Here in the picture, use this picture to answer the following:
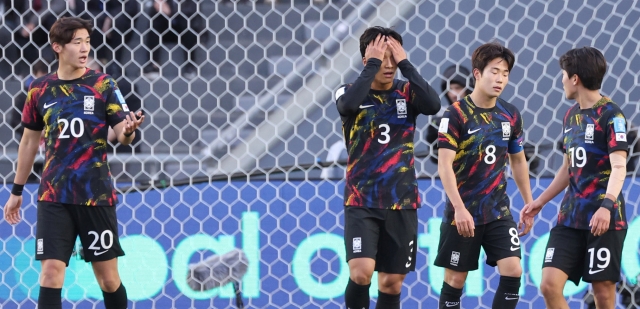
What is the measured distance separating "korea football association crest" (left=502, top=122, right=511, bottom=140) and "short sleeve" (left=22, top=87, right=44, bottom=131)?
6.78 ft

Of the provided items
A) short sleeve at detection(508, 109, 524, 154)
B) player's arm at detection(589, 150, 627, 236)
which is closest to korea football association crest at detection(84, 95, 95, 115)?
short sleeve at detection(508, 109, 524, 154)

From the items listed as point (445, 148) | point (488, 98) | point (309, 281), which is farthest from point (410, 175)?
point (309, 281)

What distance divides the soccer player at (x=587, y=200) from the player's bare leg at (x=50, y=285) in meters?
2.12

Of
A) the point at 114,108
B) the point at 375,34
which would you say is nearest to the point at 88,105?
the point at 114,108

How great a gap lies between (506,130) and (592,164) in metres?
0.40

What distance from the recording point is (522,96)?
19.2ft

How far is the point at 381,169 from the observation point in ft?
14.6

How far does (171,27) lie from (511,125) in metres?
2.22

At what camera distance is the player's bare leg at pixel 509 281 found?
14.7ft

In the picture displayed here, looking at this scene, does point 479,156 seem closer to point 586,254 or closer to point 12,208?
point 586,254

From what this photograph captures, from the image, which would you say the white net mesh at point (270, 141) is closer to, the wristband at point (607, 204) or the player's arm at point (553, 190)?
the player's arm at point (553, 190)

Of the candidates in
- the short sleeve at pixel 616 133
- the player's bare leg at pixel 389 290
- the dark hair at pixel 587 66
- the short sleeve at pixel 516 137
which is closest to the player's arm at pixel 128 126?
the player's bare leg at pixel 389 290

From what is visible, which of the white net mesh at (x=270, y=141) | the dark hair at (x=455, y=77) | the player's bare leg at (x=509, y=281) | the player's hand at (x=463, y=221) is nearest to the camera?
the player's hand at (x=463, y=221)

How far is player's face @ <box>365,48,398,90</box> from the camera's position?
4.53 metres
